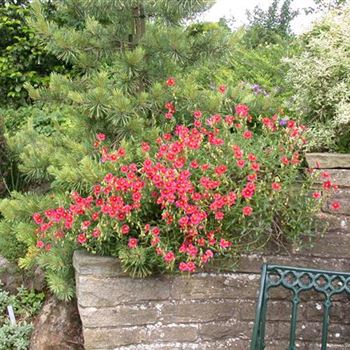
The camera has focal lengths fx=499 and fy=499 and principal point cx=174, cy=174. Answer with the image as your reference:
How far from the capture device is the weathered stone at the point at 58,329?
2887 millimetres

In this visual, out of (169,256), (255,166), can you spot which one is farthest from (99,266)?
(255,166)

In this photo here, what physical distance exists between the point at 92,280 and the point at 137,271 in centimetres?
24

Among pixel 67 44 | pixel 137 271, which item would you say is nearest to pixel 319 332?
pixel 137 271

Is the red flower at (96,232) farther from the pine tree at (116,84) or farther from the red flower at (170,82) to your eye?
the red flower at (170,82)

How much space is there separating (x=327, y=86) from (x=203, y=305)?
144cm

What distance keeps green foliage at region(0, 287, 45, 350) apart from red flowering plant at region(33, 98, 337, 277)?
0.81 m

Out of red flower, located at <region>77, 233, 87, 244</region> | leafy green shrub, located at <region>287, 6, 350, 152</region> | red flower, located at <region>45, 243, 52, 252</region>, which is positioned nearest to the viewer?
red flower, located at <region>77, 233, 87, 244</region>

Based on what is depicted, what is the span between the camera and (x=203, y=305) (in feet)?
8.70

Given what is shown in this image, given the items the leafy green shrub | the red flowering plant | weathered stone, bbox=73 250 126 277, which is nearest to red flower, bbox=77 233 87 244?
the red flowering plant

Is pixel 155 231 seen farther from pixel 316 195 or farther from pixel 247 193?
pixel 316 195

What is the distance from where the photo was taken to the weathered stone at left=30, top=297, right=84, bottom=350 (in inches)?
114

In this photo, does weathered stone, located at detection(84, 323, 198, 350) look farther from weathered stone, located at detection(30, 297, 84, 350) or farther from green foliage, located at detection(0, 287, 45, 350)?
green foliage, located at detection(0, 287, 45, 350)

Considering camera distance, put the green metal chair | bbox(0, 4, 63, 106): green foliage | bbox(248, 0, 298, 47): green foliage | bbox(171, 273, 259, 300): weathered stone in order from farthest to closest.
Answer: bbox(248, 0, 298, 47): green foliage → bbox(0, 4, 63, 106): green foliage → bbox(171, 273, 259, 300): weathered stone → the green metal chair

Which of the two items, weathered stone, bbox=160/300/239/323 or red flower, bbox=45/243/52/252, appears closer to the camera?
weathered stone, bbox=160/300/239/323
